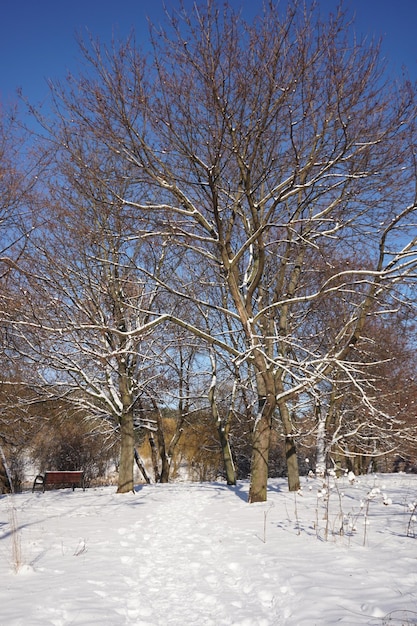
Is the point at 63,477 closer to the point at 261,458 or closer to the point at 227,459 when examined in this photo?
the point at 227,459

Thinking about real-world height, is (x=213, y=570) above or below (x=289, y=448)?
below

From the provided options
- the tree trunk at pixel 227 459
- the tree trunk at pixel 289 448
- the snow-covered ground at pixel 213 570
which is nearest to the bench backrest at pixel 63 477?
the tree trunk at pixel 227 459

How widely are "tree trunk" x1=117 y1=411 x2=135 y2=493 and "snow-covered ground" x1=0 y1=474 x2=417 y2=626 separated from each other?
181 inches

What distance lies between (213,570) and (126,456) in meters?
8.35

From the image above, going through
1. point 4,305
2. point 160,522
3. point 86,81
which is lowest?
point 160,522

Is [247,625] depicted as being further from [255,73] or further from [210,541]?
[255,73]

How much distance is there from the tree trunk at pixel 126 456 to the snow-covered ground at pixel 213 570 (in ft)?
15.1

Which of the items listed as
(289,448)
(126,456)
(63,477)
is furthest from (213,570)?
(63,477)

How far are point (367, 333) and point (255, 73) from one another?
29.9ft

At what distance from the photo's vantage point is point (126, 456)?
12312 millimetres

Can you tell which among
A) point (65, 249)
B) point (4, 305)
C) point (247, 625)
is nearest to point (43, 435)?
point (65, 249)

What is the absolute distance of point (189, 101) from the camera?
23.2 ft

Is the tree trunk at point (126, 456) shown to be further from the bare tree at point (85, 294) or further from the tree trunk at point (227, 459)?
the tree trunk at point (227, 459)

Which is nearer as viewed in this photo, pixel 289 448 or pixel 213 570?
pixel 213 570
